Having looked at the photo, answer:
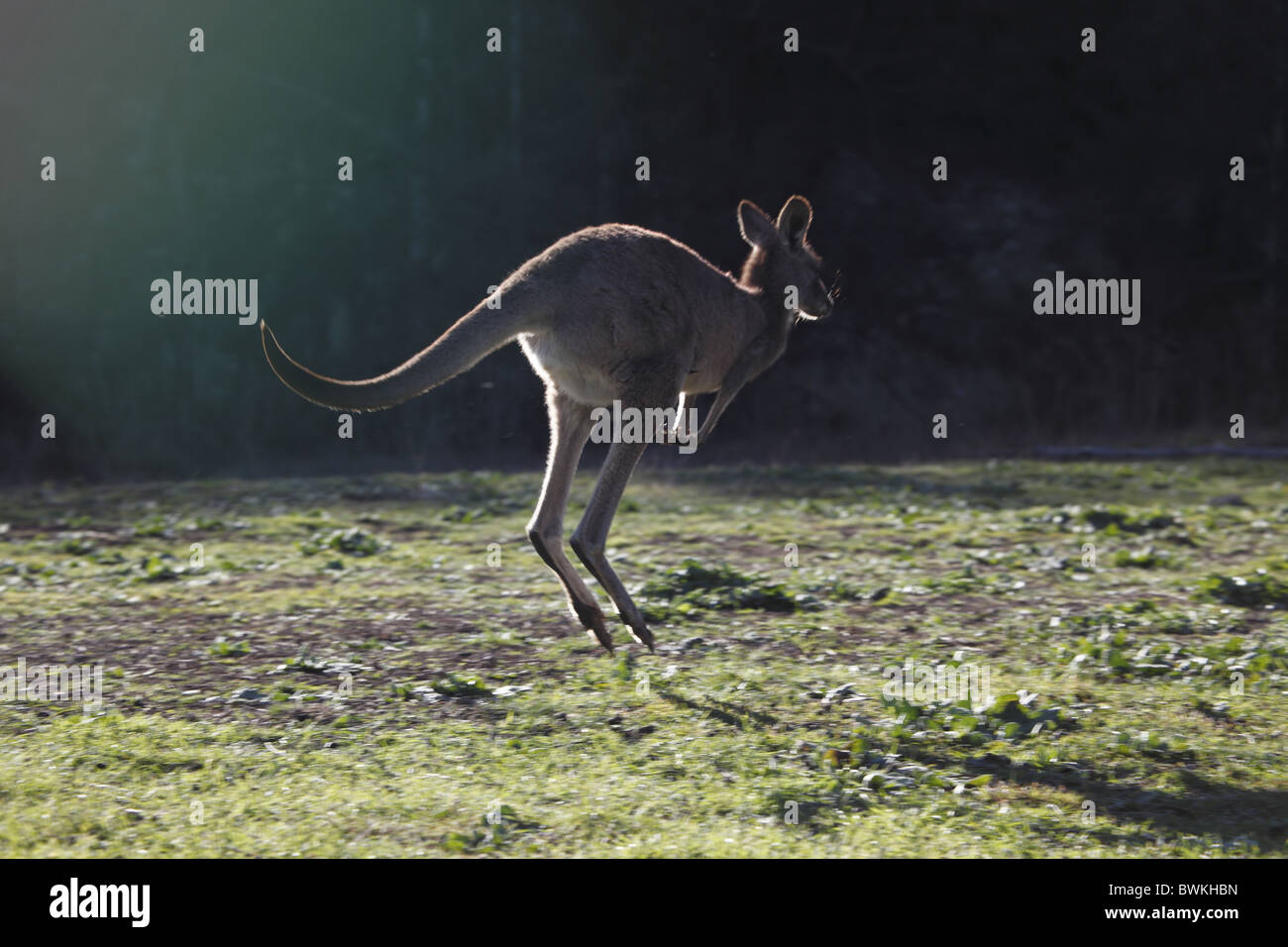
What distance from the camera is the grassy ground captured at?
376cm

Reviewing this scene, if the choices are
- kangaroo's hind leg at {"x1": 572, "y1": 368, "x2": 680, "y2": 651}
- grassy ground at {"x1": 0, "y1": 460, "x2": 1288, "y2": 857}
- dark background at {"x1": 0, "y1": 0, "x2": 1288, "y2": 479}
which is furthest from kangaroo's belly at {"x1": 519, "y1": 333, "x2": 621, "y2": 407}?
dark background at {"x1": 0, "y1": 0, "x2": 1288, "y2": 479}

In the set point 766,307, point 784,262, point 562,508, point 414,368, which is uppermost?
point 784,262

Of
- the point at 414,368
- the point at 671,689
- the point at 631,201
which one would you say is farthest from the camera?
the point at 631,201

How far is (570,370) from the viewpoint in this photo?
5.40 meters

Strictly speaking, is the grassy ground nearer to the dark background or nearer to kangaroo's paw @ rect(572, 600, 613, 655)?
kangaroo's paw @ rect(572, 600, 613, 655)

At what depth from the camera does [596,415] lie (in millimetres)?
5719

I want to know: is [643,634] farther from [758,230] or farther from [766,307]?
[758,230]

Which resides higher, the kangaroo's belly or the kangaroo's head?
the kangaroo's head

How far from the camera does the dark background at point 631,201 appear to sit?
13.4 metres

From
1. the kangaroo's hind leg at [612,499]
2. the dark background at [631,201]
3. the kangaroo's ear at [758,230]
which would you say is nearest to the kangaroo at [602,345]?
the kangaroo's hind leg at [612,499]

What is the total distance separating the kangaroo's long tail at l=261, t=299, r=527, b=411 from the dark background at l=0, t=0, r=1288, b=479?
27.3 feet

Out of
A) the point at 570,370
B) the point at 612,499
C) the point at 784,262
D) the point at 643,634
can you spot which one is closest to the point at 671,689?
the point at 643,634

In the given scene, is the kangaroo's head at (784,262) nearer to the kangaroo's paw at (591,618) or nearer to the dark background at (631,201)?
the kangaroo's paw at (591,618)

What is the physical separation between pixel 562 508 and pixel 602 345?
0.73 metres
